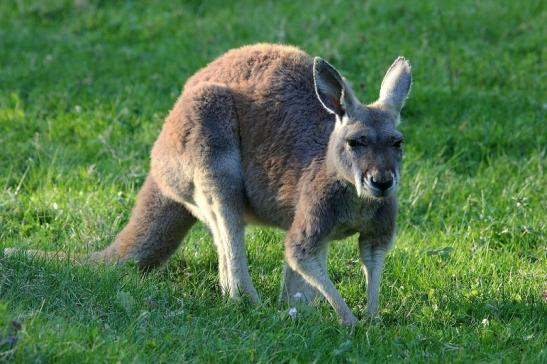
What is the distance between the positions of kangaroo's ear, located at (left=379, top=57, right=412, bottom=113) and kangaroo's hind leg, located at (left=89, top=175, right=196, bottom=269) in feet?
4.97

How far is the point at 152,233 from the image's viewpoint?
6.48 meters

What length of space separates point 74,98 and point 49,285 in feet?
12.6

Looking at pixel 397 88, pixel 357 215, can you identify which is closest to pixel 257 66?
pixel 397 88

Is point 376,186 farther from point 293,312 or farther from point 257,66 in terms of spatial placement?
point 257,66

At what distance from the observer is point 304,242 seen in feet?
19.0

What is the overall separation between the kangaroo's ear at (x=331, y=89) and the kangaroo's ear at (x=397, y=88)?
26cm

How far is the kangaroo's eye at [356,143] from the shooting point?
558 cm

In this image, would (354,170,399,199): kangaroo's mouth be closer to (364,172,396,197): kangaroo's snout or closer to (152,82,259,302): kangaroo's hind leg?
(364,172,396,197): kangaroo's snout

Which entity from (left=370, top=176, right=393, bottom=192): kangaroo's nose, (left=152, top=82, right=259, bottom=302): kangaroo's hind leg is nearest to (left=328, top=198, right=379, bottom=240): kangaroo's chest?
(left=370, top=176, right=393, bottom=192): kangaroo's nose

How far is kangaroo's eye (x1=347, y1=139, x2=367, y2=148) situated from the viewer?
5.58 metres

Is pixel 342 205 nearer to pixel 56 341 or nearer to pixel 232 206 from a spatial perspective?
pixel 232 206

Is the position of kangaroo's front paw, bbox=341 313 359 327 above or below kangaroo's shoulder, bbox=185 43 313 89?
below

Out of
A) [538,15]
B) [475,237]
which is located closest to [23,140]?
[475,237]

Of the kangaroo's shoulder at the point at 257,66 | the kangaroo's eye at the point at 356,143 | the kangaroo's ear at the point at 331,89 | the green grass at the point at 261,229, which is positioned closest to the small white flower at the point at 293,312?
the green grass at the point at 261,229
